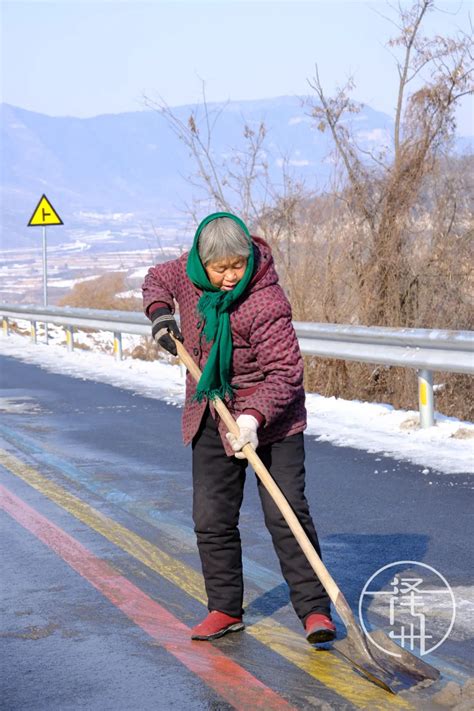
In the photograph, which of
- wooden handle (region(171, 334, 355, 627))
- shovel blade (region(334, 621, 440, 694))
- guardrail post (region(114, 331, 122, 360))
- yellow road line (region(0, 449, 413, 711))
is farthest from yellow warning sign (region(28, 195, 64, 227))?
shovel blade (region(334, 621, 440, 694))

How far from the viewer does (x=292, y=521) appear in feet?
15.0

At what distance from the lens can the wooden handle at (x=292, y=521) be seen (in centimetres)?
442

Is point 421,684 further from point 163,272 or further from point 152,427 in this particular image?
point 152,427

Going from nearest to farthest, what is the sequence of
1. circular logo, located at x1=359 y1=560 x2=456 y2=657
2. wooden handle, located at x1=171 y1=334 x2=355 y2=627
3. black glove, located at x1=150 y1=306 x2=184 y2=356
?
wooden handle, located at x1=171 y1=334 x2=355 y2=627 < circular logo, located at x1=359 y1=560 x2=456 y2=657 < black glove, located at x1=150 y1=306 x2=184 y2=356

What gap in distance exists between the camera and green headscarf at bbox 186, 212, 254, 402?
4.70 meters

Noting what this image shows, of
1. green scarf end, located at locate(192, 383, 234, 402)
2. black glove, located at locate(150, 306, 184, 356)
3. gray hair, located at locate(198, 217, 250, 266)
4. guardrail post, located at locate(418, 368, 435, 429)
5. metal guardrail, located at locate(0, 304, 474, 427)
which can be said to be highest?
gray hair, located at locate(198, 217, 250, 266)

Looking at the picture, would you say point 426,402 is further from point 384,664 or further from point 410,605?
point 384,664

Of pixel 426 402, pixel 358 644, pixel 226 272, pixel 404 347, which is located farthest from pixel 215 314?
pixel 404 347

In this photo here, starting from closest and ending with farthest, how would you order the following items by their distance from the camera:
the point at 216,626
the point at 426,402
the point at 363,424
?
the point at 216,626
the point at 426,402
the point at 363,424

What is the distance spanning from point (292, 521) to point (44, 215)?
62.3ft

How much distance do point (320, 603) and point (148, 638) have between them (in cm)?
64

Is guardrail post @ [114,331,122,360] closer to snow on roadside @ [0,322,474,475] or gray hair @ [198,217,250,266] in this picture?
snow on roadside @ [0,322,474,475]

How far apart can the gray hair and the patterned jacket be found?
5.5 inches

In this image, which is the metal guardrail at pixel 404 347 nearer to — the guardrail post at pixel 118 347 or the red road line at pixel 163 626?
the red road line at pixel 163 626
